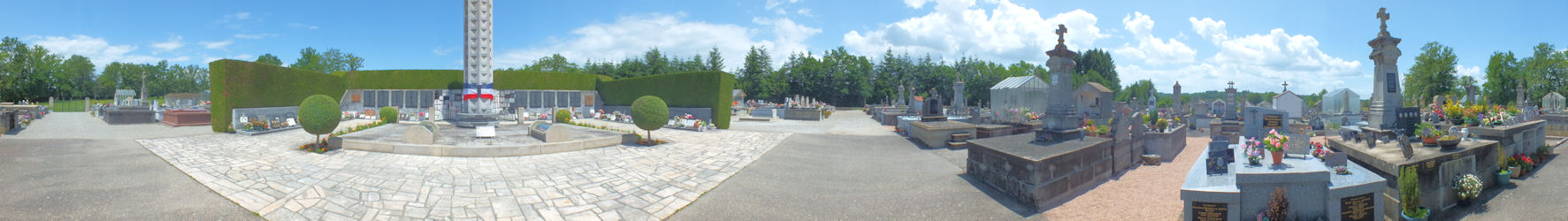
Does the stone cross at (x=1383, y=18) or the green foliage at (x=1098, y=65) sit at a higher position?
the green foliage at (x=1098, y=65)

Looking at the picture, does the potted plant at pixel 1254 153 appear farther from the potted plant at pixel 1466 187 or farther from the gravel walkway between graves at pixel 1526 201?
the potted plant at pixel 1466 187

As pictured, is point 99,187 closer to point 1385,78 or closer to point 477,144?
point 477,144

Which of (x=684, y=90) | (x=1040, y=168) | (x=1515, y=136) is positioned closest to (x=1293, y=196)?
(x=1040, y=168)

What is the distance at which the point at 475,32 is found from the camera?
19.2 meters

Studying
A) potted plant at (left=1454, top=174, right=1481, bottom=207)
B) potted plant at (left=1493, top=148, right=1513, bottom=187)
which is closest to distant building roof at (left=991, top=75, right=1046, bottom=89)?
potted plant at (left=1493, top=148, right=1513, bottom=187)

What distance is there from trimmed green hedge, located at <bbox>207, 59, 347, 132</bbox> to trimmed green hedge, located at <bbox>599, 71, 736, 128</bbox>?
1242 cm

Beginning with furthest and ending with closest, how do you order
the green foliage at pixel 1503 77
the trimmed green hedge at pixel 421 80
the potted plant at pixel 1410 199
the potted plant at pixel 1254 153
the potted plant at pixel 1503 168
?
1. the green foliage at pixel 1503 77
2. the trimmed green hedge at pixel 421 80
3. the potted plant at pixel 1503 168
4. the potted plant at pixel 1254 153
5. the potted plant at pixel 1410 199

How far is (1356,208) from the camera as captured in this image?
18.9 feet

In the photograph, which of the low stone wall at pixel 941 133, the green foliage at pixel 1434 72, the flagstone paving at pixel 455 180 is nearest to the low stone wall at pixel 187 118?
the flagstone paving at pixel 455 180

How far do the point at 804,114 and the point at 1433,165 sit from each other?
21.7m

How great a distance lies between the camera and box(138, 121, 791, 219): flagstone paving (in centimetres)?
632

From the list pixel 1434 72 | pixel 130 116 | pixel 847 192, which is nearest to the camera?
pixel 847 192

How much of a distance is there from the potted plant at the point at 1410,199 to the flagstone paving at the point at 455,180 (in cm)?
759

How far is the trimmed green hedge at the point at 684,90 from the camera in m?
21.6
